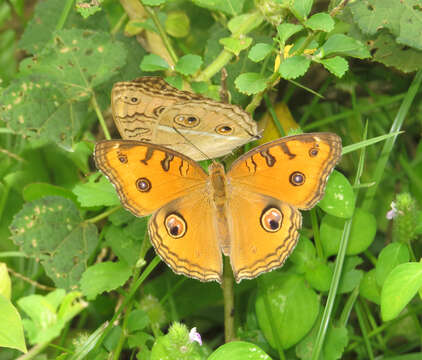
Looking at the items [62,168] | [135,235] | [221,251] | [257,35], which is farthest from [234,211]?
[62,168]

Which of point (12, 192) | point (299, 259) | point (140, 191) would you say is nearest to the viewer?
point (140, 191)

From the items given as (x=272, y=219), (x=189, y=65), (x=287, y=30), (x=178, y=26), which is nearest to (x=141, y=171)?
(x=272, y=219)

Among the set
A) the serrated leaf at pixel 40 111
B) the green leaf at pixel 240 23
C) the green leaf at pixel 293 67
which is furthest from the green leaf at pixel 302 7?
the serrated leaf at pixel 40 111

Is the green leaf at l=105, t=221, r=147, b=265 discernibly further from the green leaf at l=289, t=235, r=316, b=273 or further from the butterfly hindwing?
the green leaf at l=289, t=235, r=316, b=273

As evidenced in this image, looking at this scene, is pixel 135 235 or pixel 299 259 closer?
pixel 299 259

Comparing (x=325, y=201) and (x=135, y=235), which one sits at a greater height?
(x=325, y=201)

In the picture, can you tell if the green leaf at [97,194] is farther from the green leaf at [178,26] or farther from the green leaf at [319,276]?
the green leaf at [178,26]

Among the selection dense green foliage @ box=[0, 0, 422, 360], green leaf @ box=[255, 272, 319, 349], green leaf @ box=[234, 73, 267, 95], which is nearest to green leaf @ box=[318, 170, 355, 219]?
dense green foliage @ box=[0, 0, 422, 360]

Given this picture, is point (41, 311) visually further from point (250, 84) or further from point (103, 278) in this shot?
point (250, 84)

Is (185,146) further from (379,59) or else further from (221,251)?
(379,59)
